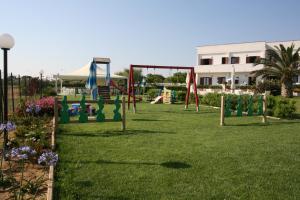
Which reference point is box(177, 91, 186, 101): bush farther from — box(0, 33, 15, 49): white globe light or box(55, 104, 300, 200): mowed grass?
box(0, 33, 15, 49): white globe light

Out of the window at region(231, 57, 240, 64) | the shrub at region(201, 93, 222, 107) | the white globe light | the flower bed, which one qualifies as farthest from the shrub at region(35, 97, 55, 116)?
the window at region(231, 57, 240, 64)

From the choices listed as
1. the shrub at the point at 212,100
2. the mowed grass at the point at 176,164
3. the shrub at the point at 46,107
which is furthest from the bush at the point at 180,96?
the mowed grass at the point at 176,164

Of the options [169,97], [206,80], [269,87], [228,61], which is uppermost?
[228,61]

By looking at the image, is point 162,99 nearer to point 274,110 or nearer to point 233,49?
point 274,110

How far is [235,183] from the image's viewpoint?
4484mm

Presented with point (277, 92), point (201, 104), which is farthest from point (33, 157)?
point (277, 92)

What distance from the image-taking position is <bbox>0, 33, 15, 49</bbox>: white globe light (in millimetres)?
5801

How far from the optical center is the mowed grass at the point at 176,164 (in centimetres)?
414

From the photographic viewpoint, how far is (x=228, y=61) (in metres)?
45.0

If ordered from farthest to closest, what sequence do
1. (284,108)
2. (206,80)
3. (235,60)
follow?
1. (206,80)
2. (235,60)
3. (284,108)

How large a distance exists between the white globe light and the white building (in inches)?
1487

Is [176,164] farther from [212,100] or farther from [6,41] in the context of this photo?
[212,100]

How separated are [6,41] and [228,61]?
4154cm

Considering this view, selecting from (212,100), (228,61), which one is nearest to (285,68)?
(212,100)
